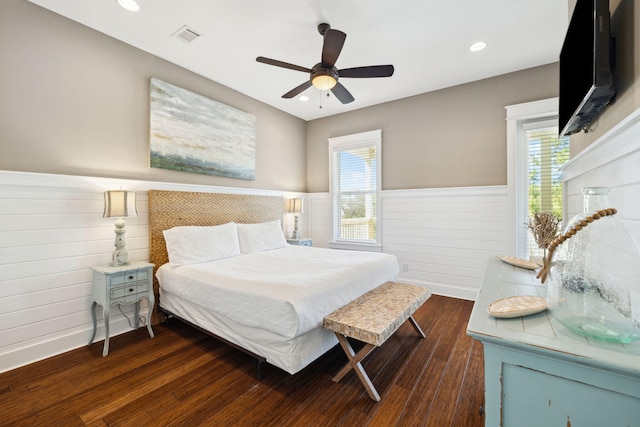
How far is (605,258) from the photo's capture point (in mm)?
762

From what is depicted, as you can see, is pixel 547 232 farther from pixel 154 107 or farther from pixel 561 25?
pixel 154 107

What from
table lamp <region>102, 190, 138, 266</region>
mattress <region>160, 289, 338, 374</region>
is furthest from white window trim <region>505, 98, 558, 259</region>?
table lamp <region>102, 190, 138, 266</region>

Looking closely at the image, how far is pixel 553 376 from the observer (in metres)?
0.75

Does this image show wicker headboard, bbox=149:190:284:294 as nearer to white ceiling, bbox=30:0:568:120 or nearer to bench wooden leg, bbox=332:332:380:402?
white ceiling, bbox=30:0:568:120

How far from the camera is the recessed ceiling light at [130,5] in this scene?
2.25 m

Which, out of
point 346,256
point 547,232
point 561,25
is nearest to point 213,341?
point 346,256

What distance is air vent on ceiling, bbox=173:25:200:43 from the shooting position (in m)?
2.62

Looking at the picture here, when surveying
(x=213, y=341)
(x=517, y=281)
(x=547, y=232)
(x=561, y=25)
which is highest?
(x=561, y=25)

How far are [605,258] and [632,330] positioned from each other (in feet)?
0.62

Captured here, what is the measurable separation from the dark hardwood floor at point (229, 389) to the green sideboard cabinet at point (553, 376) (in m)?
1.07

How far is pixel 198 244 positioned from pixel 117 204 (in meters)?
0.82

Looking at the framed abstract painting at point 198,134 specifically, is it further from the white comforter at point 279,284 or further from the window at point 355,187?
the window at point 355,187

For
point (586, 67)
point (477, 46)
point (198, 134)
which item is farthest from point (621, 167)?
point (198, 134)

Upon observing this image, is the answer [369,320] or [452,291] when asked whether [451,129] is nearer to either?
[452,291]
